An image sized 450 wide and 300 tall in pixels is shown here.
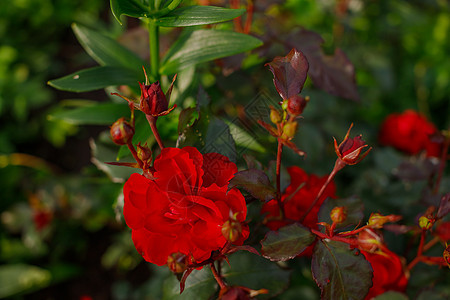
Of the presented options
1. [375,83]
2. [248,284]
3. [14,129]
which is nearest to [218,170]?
[248,284]

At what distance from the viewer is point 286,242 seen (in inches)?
16.7

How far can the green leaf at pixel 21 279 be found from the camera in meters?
1.17

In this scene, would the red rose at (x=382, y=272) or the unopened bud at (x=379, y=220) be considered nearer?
the unopened bud at (x=379, y=220)

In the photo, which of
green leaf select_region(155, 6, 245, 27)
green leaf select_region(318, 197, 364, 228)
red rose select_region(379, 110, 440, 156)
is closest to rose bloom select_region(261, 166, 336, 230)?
green leaf select_region(318, 197, 364, 228)

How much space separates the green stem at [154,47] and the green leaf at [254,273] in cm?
30

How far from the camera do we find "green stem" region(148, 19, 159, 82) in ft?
1.65

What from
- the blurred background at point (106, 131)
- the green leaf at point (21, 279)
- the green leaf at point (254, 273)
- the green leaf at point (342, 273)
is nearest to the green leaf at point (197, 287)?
the green leaf at point (254, 273)

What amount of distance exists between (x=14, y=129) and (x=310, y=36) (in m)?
1.39

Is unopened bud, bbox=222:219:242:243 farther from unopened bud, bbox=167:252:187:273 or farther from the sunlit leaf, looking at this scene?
the sunlit leaf

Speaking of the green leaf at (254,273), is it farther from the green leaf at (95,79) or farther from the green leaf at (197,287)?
the green leaf at (95,79)

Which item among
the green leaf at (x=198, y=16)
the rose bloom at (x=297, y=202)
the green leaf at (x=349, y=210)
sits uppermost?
the green leaf at (x=198, y=16)

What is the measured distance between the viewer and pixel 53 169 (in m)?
1.48

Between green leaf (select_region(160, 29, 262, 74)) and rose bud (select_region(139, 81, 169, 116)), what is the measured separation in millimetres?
184

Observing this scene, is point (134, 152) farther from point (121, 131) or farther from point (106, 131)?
point (106, 131)
